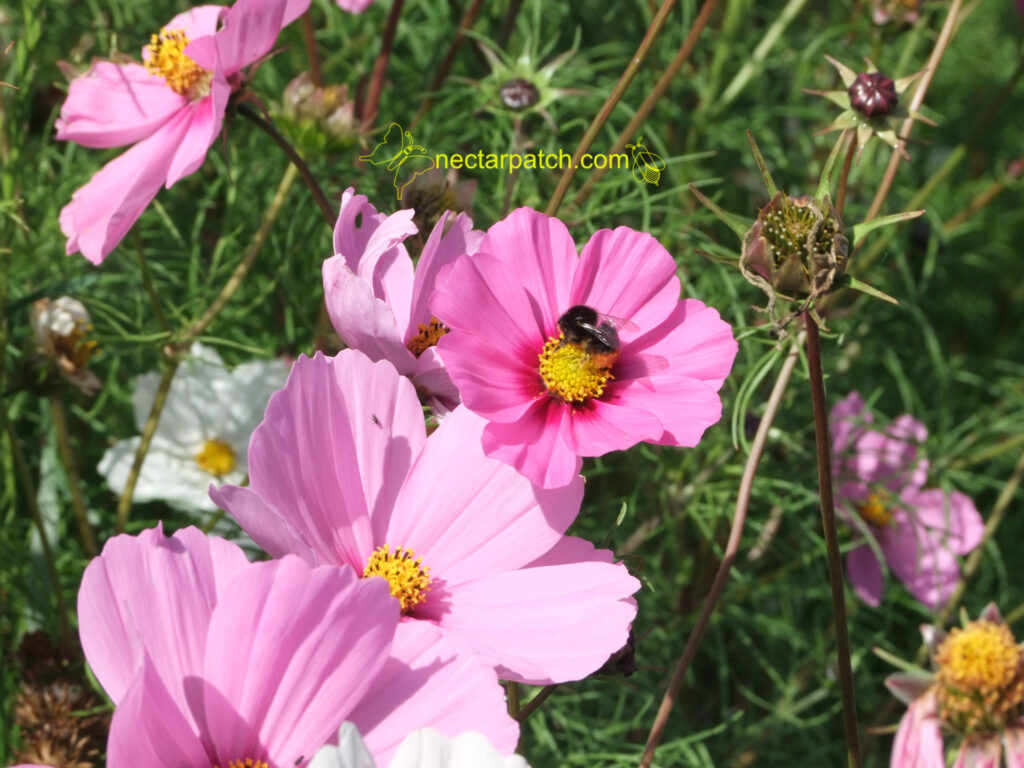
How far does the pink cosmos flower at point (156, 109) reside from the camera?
2.03ft

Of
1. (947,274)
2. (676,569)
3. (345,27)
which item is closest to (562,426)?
(676,569)

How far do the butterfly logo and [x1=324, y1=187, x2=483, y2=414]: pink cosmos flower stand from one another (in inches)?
5.5

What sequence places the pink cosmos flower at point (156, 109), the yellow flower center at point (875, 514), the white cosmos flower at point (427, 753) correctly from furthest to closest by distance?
the yellow flower center at point (875, 514), the pink cosmos flower at point (156, 109), the white cosmos flower at point (427, 753)

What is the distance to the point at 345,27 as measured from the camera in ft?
3.93

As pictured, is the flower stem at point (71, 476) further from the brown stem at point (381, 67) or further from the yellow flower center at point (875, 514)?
the yellow flower center at point (875, 514)

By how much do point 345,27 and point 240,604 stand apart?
2.90 feet

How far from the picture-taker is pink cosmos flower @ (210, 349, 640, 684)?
0.49 metres

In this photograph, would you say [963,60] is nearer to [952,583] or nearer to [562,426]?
[952,583]

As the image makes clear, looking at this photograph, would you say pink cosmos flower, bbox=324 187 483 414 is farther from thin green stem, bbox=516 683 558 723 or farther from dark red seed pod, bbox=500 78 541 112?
dark red seed pod, bbox=500 78 541 112

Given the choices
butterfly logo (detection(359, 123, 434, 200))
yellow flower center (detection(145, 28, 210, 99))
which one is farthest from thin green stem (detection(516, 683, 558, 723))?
yellow flower center (detection(145, 28, 210, 99))

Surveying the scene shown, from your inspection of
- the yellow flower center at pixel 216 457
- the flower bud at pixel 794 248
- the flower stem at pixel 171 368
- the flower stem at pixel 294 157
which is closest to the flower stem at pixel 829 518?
the flower bud at pixel 794 248

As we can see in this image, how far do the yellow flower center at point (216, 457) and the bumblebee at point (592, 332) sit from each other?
43 centimetres

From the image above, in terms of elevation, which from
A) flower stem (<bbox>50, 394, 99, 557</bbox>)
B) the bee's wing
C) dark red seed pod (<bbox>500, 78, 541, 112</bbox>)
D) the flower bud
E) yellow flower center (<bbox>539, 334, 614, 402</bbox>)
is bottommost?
flower stem (<bbox>50, 394, 99, 557</bbox>)

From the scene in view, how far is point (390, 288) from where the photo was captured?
1.89 feet
